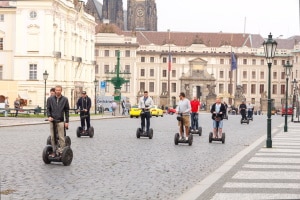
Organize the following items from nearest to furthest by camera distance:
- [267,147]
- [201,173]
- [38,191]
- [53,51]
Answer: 1. [38,191]
2. [201,173]
3. [267,147]
4. [53,51]

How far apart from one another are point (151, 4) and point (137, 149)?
13738cm

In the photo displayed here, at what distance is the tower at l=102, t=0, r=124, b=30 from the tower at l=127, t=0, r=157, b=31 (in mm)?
1827

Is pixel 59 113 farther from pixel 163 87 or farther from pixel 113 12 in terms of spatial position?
pixel 113 12

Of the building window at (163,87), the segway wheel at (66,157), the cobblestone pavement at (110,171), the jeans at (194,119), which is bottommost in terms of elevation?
the cobblestone pavement at (110,171)

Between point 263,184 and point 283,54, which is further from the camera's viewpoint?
point 283,54

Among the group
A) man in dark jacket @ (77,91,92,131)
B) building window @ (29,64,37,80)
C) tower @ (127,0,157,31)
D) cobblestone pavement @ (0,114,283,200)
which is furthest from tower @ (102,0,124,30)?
cobblestone pavement @ (0,114,283,200)

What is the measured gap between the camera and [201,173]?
14336 mm

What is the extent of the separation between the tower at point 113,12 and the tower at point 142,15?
5.99ft

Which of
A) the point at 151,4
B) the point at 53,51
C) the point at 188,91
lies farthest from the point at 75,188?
the point at 151,4

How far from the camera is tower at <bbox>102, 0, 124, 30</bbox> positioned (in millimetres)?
155275

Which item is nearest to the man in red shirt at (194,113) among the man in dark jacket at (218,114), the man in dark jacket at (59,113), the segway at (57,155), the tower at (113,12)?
the man in dark jacket at (218,114)

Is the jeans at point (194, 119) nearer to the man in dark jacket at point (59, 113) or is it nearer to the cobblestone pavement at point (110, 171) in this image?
the cobblestone pavement at point (110, 171)

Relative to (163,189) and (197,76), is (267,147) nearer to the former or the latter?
(163,189)

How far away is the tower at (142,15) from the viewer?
15538 cm
